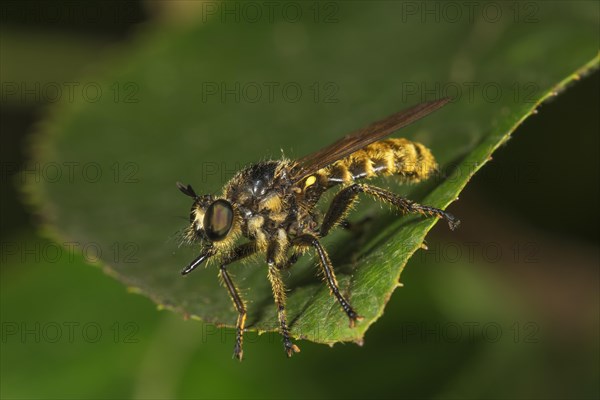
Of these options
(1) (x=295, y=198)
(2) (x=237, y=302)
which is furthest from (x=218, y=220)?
(1) (x=295, y=198)

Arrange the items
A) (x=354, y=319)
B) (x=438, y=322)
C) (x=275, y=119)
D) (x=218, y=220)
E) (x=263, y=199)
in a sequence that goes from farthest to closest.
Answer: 1. (x=275, y=119)
2. (x=438, y=322)
3. (x=263, y=199)
4. (x=218, y=220)
5. (x=354, y=319)

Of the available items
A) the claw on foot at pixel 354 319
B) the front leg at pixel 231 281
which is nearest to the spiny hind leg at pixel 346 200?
the front leg at pixel 231 281

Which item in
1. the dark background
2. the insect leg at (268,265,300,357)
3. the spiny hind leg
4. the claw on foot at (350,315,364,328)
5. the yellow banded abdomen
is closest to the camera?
the claw on foot at (350,315,364,328)

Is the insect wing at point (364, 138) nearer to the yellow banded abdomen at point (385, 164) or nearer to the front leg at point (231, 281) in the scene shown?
the yellow banded abdomen at point (385, 164)

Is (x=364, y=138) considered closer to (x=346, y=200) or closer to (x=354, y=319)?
(x=346, y=200)

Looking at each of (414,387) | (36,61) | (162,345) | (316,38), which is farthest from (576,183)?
(36,61)

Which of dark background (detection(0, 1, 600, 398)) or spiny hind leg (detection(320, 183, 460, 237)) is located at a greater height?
spiny hind leg (detection(320, 183, 460, 237))

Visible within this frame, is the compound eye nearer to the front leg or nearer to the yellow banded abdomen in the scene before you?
the front leg

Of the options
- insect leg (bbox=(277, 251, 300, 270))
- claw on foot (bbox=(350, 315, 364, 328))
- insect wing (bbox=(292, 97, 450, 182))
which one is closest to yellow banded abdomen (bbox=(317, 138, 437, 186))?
insect wing (bbox=(292, 97, 450, 182))
